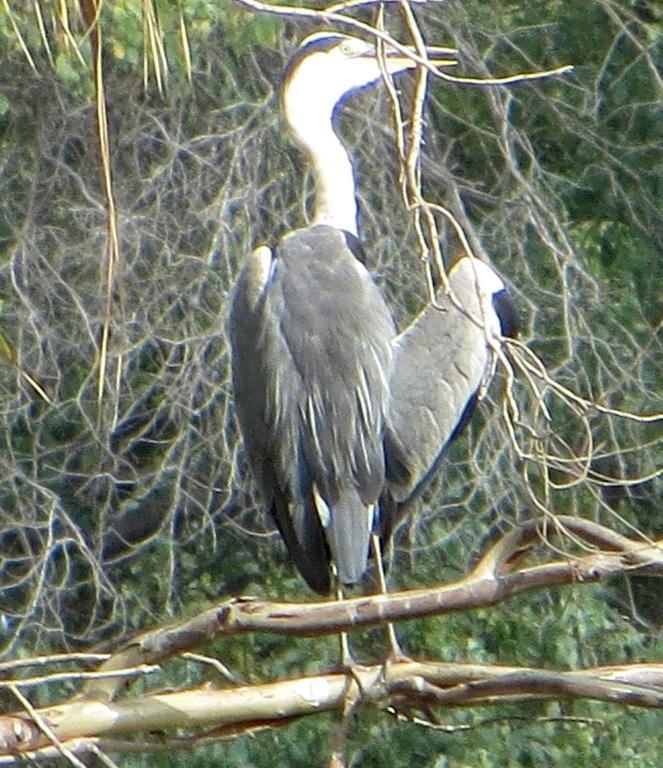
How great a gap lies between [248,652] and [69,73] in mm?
1735

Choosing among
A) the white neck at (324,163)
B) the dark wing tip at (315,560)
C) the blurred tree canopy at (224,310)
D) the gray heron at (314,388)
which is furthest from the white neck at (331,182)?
the dark wing tip at (315,560)

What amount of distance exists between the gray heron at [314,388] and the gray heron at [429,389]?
0.06 meters

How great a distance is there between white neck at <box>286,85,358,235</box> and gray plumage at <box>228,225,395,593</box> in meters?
0.19

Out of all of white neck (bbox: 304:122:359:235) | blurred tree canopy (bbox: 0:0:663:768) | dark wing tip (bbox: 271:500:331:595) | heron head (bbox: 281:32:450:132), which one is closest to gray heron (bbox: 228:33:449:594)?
dark wing tip (bbox: 271:500:331:595)

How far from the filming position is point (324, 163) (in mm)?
3686

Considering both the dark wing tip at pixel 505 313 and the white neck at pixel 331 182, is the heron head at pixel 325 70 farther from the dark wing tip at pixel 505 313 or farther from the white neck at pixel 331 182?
the dark wing tip at pixel 505 313

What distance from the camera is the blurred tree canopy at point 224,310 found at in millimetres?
4340

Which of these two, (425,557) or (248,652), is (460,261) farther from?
(248,652)

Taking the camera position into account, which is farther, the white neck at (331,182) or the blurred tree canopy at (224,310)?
the blurred tree canopy at (224,310)

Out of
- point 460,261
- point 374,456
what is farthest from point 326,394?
point 460,261

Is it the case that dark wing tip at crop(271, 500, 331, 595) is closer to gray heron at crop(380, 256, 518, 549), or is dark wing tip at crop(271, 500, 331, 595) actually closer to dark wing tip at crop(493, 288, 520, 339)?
gray heron at crop(380, 256, 518, 549)

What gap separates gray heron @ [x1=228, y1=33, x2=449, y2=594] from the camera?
3.39 meters

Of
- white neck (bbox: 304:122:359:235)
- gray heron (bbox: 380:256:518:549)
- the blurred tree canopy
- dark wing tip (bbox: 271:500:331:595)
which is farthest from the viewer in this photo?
the blurred tree canopy

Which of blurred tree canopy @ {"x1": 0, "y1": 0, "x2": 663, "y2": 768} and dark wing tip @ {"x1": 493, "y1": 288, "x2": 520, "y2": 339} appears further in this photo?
blurred tree canopy @ {"x1": 0, "y1": 0, "x2": 663, "y2": 768}
